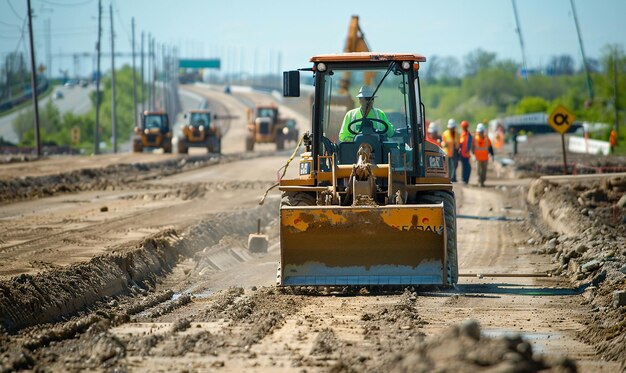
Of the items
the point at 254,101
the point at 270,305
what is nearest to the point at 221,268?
the point at 270,305

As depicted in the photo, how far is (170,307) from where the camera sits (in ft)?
37.0

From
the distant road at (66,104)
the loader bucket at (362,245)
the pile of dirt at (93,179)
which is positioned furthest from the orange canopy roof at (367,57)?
the distant road at (66,104)

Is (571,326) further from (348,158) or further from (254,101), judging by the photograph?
(254,101)

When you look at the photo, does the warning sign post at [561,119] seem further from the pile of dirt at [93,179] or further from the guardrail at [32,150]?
the guardrail at [32,150]

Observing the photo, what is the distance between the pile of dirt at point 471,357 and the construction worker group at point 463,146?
59.2 ft

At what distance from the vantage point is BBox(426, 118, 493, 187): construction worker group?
26.4 m

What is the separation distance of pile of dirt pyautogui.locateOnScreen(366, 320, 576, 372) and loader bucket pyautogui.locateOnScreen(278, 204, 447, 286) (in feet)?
14.6

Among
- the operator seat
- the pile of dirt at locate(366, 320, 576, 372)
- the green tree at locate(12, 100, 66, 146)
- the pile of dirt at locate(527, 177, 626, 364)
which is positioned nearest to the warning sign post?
the pile of dirt at locate(527, 177, 626, 364)

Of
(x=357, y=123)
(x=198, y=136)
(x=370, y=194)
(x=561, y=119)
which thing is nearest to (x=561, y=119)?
(x=561, y=119)

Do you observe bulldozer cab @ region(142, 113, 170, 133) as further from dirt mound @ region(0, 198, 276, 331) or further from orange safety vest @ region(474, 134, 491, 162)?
dirt mound @ region(0, 198, 276, 331)

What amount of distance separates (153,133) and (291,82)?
3998 centimetres

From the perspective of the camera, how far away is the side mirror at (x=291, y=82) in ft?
39.0

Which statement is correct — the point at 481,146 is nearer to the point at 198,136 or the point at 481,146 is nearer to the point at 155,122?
the point at 198,136

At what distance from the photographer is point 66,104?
135m
